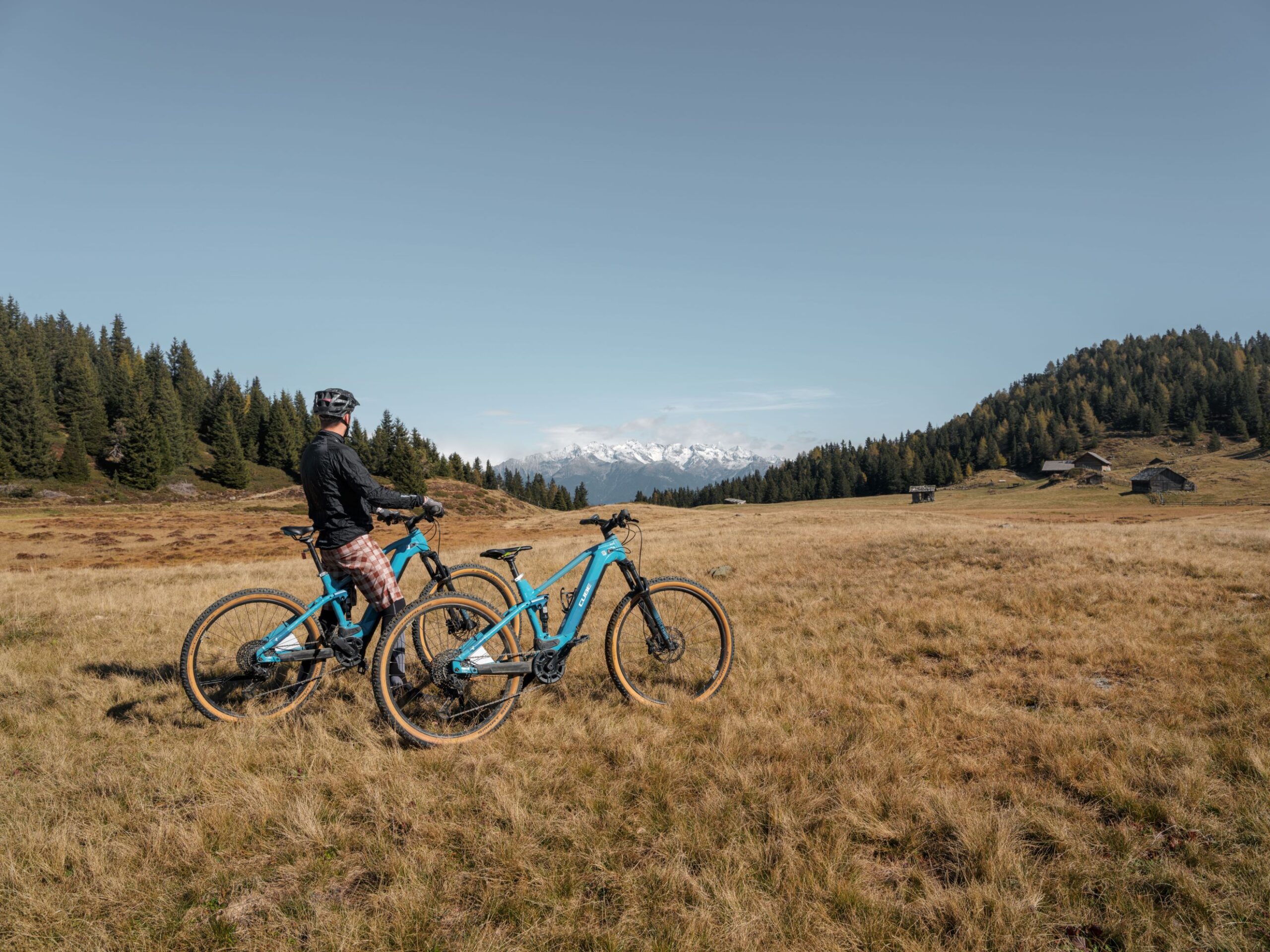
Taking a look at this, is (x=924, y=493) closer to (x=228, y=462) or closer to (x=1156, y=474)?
(x=1156, y=474)

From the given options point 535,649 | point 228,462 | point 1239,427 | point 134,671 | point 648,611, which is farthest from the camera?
point 1239,427

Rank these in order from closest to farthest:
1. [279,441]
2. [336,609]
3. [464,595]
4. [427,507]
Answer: [464,595], [336,609], [427,507], [279,441]

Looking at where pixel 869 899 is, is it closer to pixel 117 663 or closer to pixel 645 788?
pixel 645 788

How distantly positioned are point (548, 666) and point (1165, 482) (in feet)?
397

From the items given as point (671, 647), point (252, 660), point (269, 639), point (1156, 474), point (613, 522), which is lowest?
point (671, 647)

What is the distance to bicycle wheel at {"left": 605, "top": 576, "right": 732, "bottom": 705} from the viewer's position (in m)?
6.64

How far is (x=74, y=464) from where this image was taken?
82750 millimetres

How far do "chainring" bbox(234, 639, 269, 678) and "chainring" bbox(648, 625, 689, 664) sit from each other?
4201 mm

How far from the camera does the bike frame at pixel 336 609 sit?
6.14 m

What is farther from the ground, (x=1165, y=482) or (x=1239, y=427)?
(x=1239, y=427)

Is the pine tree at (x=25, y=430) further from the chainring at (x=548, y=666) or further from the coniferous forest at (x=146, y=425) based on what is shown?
the chainring at (x=548, y=666)

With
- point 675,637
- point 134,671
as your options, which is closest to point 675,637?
point 675,637

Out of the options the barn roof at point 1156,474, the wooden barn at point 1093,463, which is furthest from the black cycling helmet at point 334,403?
the wooden barn at point 1093,463

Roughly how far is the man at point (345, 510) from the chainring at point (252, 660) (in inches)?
26.3
